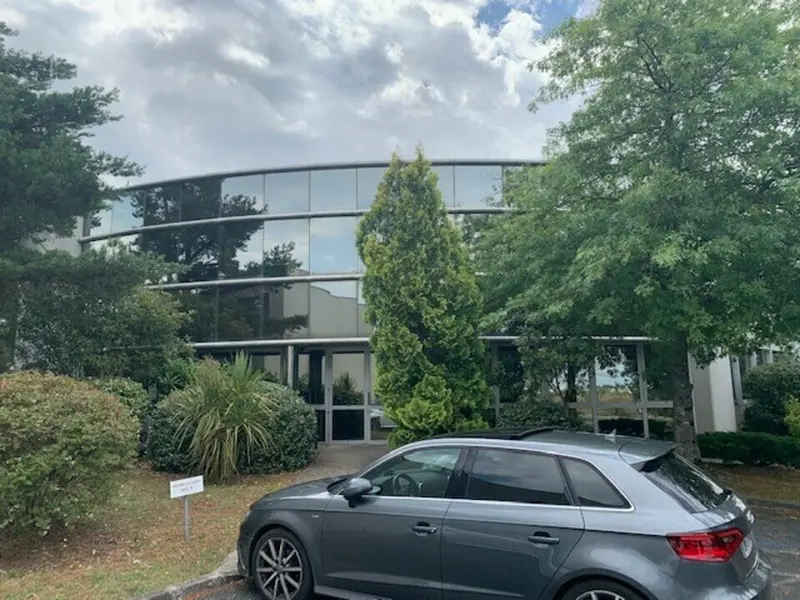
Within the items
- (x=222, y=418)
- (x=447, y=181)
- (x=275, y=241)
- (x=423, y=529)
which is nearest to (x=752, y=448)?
(x=447, y=181)

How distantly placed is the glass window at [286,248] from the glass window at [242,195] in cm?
80

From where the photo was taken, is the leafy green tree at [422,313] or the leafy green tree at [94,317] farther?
the leafy green tree at [94,317]

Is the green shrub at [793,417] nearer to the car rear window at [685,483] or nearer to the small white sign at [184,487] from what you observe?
the car rear window at [685,483]

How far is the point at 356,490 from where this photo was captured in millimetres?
4379

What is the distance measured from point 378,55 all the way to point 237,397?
9.47 metres

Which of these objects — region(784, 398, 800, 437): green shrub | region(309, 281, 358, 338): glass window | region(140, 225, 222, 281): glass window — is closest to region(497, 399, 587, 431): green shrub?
region(309, 281, 358, 338): glass window

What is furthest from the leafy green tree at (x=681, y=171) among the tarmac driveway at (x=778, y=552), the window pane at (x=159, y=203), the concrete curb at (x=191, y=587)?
the window pane at (x=159, y=203)

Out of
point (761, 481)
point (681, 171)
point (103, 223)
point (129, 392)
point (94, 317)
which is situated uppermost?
point (103, 223)

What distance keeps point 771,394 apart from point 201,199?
18.0 metres

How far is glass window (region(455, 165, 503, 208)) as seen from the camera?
55.0ft

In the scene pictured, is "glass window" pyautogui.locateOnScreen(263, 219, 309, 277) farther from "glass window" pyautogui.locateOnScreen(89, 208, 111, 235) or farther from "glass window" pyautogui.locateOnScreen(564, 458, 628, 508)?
"glass window" pyautogui.locateOnScreen(564, 458, 628, 508)

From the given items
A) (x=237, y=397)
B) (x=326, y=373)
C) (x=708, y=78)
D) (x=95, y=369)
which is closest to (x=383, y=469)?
(x=237, y=397)

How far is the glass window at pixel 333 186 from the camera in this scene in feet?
55.0

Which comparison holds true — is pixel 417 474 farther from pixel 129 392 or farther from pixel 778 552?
pixel 129 392
